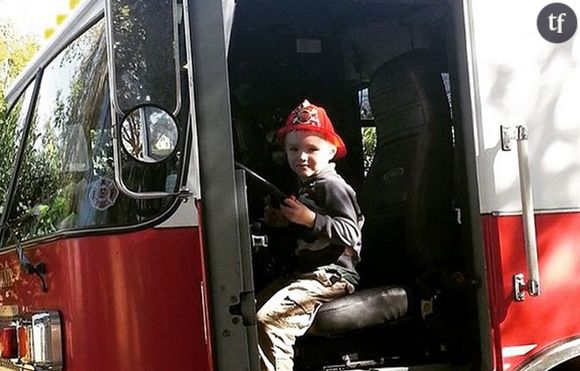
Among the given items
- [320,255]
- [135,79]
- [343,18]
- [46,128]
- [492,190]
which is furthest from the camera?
[343,18]

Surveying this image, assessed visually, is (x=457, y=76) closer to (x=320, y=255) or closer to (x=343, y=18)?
(x=320, y=255)

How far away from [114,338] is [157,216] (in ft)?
1.39

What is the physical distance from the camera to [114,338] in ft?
9.41

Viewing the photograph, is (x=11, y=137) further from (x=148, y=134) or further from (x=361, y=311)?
(x=361, y=311)

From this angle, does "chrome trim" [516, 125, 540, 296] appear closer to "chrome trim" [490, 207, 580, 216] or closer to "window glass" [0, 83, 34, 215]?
"chrome trim" [490, 207, 580, 216]

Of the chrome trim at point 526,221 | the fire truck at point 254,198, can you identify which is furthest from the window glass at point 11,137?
the chrome trim at point 526,221

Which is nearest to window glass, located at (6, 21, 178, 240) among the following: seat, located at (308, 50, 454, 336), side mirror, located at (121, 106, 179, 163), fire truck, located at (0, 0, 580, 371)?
fire truck, located at (0, 0, 580, 371)

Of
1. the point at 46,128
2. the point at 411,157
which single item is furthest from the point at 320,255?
the point at 46,128

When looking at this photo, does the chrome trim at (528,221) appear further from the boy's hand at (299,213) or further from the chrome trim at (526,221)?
the boy's hand at (299,213)

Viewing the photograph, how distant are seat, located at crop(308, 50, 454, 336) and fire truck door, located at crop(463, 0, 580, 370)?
46 cm

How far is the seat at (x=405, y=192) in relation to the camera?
350cm

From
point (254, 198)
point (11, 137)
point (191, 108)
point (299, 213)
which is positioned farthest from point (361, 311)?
point (11, 137)

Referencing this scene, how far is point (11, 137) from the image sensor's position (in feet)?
14.3

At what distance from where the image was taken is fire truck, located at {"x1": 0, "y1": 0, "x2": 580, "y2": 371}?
9.29 ft
